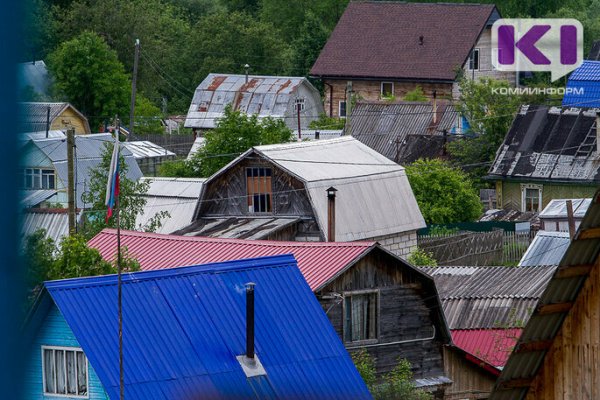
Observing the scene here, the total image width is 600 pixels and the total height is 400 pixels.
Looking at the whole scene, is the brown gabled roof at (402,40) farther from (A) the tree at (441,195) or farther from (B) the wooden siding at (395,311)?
(B) the wooden siding at (395,311)

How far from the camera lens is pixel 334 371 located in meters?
10.1

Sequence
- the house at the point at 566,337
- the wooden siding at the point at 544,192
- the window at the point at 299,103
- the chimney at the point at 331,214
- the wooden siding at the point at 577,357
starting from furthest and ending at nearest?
1. the window at the point at 299,103
2. the wooden siding at the point at 544,192
3. the chimney at the point at 331,214
4. the wooden siding at the point at 577,357
5. the house at the point at 566,337

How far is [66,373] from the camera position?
32.2 ft

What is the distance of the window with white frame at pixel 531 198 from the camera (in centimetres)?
2862

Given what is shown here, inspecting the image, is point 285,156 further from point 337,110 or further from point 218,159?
point 337,110

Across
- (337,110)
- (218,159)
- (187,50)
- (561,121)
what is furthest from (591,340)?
(187,50)

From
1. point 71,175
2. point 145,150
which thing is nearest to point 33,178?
point 71,175

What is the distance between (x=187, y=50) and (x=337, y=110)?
7.16 m

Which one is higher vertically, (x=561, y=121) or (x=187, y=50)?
(x=187, y=50)

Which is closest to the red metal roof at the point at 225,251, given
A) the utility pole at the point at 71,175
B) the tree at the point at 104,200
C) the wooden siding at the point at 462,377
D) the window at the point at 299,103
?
the utility pole at the point at 71,175

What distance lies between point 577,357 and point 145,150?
29489 millimetres

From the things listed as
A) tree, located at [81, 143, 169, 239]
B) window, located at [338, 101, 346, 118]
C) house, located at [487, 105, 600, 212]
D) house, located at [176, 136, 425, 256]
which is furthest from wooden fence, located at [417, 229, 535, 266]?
window, located at [338, 101, 346, 118]

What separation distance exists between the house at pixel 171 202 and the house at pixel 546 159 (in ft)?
30.5

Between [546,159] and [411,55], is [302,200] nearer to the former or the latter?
[546,159]
